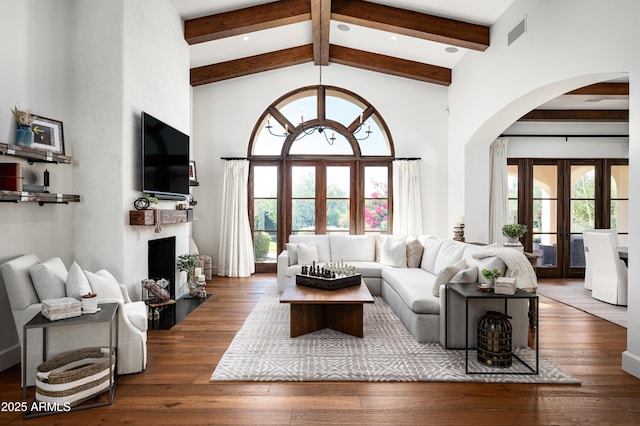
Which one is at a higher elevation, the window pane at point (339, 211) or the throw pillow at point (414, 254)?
the window pane at point (339, 211)

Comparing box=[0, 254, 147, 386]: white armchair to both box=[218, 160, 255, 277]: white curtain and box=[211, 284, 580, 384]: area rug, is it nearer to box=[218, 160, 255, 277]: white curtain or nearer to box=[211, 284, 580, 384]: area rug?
box=[211, 284, 580, 384]: area rug

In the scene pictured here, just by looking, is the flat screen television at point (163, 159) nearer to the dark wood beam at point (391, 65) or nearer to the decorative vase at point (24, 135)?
the decorative vase at point (24, 135)

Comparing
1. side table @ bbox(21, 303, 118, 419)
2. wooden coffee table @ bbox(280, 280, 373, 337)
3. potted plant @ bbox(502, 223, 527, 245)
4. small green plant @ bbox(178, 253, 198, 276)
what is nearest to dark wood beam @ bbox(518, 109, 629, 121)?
potted plant @ bbox(502, 223, 527, 245)

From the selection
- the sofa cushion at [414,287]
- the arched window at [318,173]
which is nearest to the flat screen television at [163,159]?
the arched window at [318,173]

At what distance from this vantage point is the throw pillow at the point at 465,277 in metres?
3.62

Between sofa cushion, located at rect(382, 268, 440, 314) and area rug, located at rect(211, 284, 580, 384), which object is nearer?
area rug, located at rect(211, 284, 580, 384)

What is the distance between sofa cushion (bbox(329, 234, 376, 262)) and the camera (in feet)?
20.8

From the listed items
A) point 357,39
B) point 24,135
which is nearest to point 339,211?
point 357,39

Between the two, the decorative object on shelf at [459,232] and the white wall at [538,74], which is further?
the decorative object on shelf at [459,232]

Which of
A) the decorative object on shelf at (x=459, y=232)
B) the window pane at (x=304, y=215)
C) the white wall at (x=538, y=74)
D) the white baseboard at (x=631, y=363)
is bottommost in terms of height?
the white baseboard at (x=631, y=363)

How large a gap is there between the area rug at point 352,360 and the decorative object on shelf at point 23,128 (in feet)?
7.75

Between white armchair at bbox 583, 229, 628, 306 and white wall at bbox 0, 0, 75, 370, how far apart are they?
653 cm

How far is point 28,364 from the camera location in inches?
110

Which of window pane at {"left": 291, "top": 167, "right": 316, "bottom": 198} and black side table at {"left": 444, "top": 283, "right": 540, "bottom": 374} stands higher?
window pane at {"left": 291, "top": 167, "right": 316, "bottom": 198}
